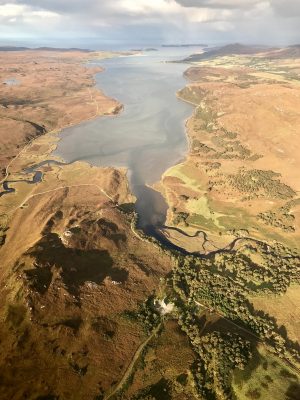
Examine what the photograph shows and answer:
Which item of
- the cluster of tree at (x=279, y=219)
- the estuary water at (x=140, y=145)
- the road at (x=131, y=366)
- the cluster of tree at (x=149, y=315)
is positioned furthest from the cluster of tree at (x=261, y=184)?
the road at (x=131, y=366)

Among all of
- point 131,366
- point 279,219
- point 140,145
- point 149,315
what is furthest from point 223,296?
point 140,145

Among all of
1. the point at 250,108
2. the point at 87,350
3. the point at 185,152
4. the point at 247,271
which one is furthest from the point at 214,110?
the point at 87,350

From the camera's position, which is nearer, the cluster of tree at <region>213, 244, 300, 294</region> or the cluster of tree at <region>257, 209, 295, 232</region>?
the cluster of tree at <region>213, 244, 300, 294</region>

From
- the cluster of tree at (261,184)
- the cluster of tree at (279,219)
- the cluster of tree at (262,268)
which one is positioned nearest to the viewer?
the cluster of tree at (262,268)

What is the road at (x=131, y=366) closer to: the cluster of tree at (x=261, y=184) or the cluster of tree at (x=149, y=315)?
the cluster of tree at (x=149, y=315)

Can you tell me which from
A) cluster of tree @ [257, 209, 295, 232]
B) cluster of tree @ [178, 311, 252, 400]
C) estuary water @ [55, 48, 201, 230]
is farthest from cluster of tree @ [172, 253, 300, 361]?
cluster of tree @ [257, 209, 295, 232]

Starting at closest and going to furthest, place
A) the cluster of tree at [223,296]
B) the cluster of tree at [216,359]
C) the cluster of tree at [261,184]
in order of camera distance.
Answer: the cluster of tree at [216,359] → the cluster of tree at [223,296] → the cluster of tree at [261,184]

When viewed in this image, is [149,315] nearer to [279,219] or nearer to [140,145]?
[279,219]

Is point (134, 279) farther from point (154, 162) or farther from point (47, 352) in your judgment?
point (154, 162)

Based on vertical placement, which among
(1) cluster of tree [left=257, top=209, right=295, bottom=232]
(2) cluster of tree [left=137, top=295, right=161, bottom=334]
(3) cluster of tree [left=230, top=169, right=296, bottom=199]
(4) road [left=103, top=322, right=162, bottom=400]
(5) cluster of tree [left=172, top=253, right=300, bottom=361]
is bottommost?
(4) road [left=103, top=322, right=162, bottom=400]

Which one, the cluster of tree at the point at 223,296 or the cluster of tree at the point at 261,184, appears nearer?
the cluster of tree at the point at 223,296

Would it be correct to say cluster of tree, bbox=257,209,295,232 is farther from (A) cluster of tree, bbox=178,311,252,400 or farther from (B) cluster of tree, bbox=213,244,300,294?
(A) cluster of tree, bbox=178,311,252,400

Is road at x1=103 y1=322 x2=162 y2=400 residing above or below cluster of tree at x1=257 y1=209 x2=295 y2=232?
below
